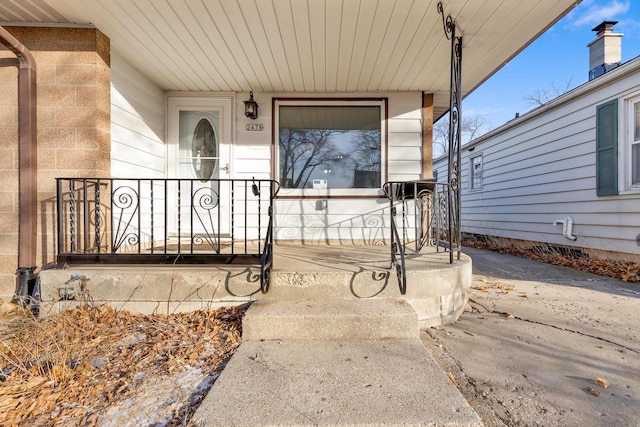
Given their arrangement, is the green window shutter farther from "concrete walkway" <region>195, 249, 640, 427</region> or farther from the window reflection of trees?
the window reflection of trees

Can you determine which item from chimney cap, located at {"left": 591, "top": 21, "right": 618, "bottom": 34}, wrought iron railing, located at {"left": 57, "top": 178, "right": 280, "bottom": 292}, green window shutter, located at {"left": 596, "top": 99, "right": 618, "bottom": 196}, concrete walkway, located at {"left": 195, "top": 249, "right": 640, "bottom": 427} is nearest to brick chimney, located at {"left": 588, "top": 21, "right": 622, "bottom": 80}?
chimney cap, located at {"left": 591, "top": 21, "right": 618, "bottom": 34}

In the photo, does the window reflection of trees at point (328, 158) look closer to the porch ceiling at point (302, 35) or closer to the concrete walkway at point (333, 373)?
the porch ceiling at point (302, 35)

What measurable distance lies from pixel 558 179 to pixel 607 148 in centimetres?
102

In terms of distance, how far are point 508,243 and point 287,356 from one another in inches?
262

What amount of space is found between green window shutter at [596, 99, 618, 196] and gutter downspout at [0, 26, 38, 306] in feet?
22.8

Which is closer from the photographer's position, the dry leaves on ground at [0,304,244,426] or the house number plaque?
the dry leaves on ground at [0,304,244,426]

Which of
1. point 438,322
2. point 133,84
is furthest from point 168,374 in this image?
point 133,84

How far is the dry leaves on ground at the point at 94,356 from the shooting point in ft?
4.66

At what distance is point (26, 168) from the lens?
2.74 metres

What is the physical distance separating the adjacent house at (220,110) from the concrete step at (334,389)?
0.91 meters

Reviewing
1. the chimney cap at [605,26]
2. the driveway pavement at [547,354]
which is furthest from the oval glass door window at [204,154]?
the chimney cap at [605,26]

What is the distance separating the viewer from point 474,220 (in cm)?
829

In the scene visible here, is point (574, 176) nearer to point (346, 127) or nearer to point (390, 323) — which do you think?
point (346, 127)

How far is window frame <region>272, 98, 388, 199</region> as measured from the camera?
13.5 ft
